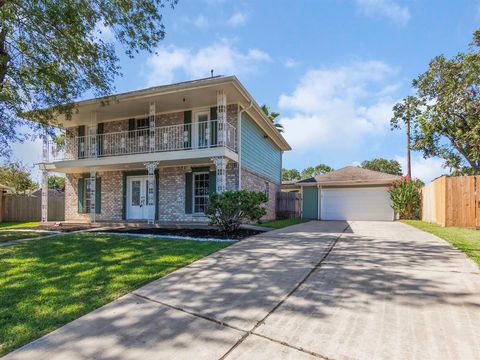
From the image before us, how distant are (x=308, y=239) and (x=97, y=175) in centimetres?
1116

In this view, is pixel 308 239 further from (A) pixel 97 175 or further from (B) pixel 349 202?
(B) pixel 349 202

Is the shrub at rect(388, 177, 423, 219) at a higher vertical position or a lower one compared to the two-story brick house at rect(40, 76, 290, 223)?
lower

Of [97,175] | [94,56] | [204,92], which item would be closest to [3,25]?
[94,56]

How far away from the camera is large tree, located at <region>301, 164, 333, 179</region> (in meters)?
57.0

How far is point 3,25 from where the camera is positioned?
8.44 meters

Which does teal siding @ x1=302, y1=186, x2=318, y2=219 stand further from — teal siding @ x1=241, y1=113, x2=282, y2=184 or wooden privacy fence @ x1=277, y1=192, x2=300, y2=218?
teal siding @ x1=241, y1=113, x2=282, y2=184

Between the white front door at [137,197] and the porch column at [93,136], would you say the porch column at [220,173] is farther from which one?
the porch column at [93,136]

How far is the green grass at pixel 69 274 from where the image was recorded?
3.44m

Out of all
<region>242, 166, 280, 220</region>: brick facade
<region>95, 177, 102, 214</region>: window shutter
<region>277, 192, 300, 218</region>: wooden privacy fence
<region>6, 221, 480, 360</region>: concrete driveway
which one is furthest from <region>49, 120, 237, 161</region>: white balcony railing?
<region>277, 192, 300, 218</region>: wooden privacy fence

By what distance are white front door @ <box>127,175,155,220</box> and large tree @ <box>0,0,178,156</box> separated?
15.0 feet

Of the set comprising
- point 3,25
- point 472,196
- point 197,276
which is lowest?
point 197,276

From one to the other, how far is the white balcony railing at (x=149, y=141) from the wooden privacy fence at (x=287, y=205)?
25.7ft

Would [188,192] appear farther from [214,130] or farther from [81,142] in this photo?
[81,142]

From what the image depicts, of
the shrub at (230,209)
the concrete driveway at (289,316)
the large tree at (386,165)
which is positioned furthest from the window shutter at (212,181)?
the large tree at (386,165)
